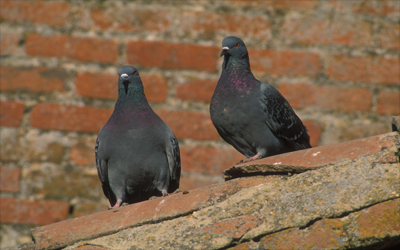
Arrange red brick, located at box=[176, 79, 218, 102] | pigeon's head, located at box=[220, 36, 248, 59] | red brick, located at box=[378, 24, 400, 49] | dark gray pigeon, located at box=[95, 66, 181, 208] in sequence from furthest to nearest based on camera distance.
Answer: red brick, located at box=[378, 24, 400, 49] < red brick, located at box=[176, 79, 218, 102] < pigeon's head, located at box=[220, 36, 248, 59] < dark gray pigeon, located at box=[95, 66, 181, 208]

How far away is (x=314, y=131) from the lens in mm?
3258

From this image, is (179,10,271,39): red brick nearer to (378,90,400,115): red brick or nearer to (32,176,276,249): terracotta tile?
(378,90,400,115): red brick

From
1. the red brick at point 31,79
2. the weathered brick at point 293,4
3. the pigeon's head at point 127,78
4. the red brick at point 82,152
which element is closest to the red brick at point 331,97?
the weathered brick at point 293,4

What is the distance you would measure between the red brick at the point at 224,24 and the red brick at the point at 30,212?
1589mm

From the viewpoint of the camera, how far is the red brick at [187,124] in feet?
10.5

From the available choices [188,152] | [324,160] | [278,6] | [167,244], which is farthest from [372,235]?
[278,6]

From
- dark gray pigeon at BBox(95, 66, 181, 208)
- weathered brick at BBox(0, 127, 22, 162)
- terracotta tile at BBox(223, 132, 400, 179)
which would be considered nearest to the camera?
terracotta tile at BBox(223, 132, 400, 179)

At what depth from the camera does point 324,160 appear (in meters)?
1.47

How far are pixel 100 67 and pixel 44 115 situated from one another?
0.52m

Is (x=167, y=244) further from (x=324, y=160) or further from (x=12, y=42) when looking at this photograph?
(x=12, y=42)

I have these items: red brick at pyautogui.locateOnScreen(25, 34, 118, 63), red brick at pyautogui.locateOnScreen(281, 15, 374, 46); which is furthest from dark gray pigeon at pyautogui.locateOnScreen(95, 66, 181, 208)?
red brick at pyautogui.locateOnScreen(281, 15, 374, 46)

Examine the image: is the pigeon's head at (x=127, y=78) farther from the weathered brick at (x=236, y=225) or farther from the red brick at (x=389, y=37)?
the red brick at (x=389, y=37)

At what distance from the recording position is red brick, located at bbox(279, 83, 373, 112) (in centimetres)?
327

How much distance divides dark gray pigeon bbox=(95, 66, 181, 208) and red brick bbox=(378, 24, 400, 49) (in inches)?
69.3
